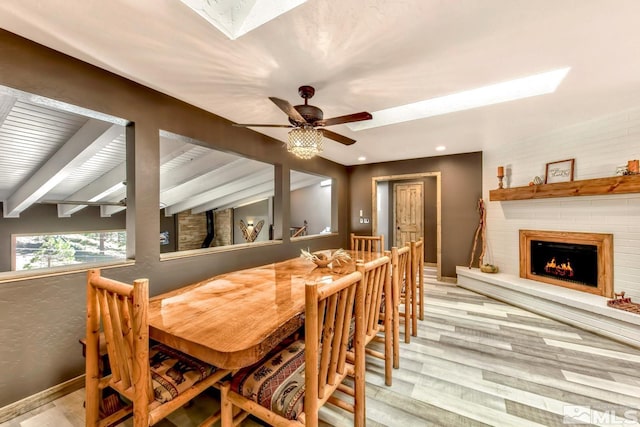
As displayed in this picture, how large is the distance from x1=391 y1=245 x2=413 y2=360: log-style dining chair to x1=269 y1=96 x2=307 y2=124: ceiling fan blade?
1.23 meters

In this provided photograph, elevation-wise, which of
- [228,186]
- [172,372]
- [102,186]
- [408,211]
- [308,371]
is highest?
[228,186]

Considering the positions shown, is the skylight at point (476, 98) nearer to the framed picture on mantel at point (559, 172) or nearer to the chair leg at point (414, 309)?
the framed picture on mantel at point (559, 172)

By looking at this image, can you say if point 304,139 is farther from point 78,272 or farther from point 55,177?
point 55,177

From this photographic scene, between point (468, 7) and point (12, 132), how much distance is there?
3855 millimetres

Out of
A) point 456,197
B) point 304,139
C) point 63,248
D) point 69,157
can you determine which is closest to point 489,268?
point 456,197

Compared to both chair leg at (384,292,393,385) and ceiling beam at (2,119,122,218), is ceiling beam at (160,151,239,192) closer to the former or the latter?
ceiling beam at (2,119,122,218)

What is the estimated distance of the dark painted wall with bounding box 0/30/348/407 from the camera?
158cm

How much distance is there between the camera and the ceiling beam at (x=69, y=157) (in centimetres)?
250

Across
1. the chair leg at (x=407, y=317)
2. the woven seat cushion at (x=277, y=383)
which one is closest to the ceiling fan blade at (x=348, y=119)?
the woven seat cushion at (x=277, y=383)

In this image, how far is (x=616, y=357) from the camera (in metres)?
2.22

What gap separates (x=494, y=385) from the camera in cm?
185

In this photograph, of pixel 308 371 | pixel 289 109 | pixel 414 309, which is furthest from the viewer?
pixel 414 309

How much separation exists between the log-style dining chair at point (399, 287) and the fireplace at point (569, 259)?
230 cm

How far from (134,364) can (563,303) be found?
400 centimetres
